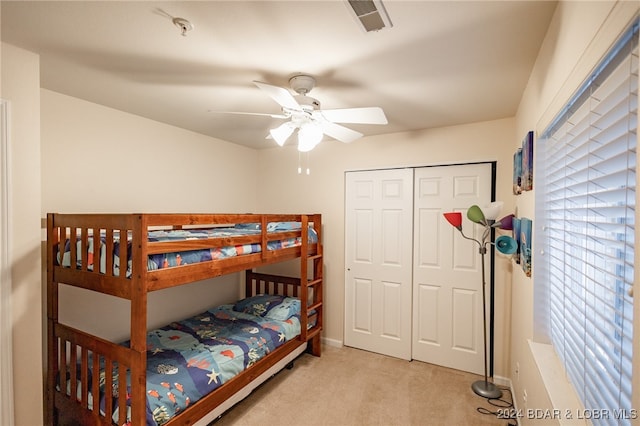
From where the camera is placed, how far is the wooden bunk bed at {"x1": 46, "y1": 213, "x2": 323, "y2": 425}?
1627mm

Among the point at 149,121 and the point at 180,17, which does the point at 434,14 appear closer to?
the point at 180,17

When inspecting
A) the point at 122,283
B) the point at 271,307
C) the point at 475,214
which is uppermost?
the point at 475,214

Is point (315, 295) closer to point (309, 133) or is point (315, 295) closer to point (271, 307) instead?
point (271, 307)

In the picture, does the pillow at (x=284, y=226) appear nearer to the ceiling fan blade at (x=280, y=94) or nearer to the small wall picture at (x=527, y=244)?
the ceiling fan blade at (x=280, y=94)

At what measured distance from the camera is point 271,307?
3.20m

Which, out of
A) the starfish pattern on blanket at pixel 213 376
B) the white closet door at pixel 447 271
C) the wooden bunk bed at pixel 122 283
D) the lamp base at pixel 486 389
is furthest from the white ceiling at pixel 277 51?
the lamp base at pixel 486 389

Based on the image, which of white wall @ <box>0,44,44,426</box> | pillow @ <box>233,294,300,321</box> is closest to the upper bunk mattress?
white wall @ <box>0,44,44,426</box>

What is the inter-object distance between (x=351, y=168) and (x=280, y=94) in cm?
195

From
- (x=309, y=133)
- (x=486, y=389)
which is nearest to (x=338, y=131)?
(x=309, y=133)

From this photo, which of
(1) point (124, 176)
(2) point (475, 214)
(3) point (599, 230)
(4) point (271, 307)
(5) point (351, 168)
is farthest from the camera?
(5) point (351, 168)

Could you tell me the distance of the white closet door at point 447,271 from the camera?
9.78ft

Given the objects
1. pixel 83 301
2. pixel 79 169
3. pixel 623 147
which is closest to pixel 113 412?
pixel 83 301

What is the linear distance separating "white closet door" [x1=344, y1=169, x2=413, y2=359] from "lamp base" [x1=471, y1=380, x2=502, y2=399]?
2.29 feet

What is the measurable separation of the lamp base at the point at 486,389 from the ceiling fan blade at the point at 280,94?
274 cm
